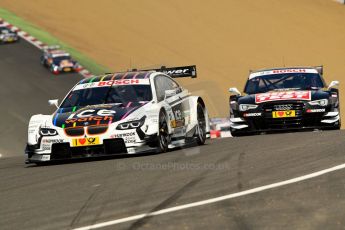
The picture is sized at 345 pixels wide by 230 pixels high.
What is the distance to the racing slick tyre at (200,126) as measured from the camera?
1450 cm

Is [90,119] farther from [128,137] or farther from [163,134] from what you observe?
[163,134]

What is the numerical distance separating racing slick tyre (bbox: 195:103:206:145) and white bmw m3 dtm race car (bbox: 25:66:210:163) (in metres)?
0.54

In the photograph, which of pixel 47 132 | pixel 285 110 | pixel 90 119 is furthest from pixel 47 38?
pixel 90 119

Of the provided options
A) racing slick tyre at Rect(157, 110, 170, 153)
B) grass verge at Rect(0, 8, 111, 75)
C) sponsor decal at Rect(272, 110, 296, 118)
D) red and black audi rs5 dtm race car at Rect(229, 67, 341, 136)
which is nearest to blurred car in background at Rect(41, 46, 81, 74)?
grass verge at Rect(0, 8, 111, 75)

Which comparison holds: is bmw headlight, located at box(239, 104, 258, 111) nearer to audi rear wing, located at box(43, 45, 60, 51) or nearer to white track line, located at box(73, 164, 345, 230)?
white track line, located at box(73, 164, 345, 230)

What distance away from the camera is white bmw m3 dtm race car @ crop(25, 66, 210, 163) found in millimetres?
12109

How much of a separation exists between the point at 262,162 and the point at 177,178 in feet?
3.67

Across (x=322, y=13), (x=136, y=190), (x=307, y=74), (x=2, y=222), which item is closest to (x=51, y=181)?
(x=136, y=190)

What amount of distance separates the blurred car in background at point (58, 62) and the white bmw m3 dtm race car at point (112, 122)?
1838 cm

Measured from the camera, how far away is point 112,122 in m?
12.1

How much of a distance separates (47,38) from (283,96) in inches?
930

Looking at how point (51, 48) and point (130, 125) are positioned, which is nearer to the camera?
point (130, 125)

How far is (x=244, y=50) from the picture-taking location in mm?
39188

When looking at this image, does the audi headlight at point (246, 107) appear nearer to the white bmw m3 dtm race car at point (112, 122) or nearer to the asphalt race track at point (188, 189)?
the white bmw m3 dtm race car at point (112, 122)
